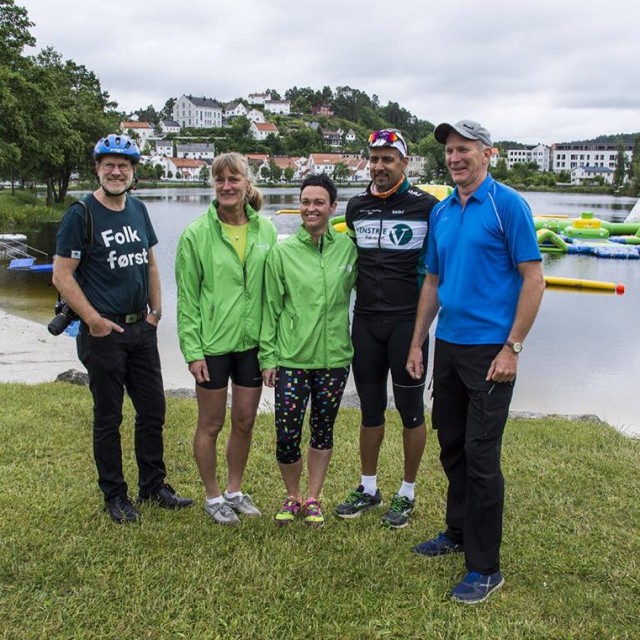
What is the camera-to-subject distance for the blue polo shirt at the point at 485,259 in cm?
295

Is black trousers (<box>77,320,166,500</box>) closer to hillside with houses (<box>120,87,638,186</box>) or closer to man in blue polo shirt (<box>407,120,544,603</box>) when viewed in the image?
man in blue polo shirt (<box>407,120,544,603</box>)

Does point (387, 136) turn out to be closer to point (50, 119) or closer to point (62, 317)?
point (62, 317)

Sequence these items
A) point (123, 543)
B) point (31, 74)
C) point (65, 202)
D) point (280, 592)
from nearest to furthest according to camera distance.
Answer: point (280, 592) < point (123, 543) < point (31, 74) < point (65, 202)

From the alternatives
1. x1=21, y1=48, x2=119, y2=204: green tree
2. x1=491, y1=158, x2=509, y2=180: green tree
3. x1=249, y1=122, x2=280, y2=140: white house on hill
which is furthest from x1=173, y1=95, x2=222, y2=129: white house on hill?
x1=21, y1=48, x2=119, y2=204: green tree

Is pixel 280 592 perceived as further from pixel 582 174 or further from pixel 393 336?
pixel 582 174

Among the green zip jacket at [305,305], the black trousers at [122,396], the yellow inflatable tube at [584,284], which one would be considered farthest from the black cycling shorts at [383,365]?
the yellow inflatable tube at [584,284]

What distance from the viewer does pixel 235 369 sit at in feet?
12.3

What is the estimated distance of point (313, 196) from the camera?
12.0 feet

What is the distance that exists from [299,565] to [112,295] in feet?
5.99

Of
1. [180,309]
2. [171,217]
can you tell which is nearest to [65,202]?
[171,217]

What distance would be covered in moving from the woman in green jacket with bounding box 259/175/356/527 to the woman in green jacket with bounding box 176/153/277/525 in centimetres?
10

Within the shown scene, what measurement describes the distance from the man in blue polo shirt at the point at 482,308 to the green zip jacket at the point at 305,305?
0.66m

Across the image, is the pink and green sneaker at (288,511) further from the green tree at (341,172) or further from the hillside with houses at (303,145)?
the green tree at (341,172)

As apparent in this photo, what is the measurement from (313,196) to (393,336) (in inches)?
36.3
